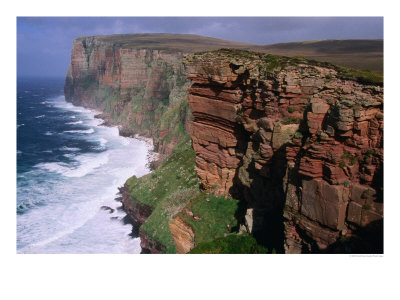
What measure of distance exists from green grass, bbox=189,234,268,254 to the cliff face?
1918 inches

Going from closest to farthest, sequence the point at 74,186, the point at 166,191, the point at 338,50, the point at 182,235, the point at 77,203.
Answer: the point at 182,235, the point at 166,191, the point at 77,203, the point at 74,186, the point at 338,50

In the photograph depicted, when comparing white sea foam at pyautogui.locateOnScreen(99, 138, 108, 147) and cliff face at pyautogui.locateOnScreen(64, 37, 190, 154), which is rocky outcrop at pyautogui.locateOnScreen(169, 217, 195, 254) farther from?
white sea foam at pyautogui.locateOnScreen(99, 138, 108, 147)

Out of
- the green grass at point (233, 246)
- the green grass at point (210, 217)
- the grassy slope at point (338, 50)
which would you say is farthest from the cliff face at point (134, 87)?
the green grass at point (233, 246)

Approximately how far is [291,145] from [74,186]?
48751 mm

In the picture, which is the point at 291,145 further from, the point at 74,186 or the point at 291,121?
the point at 74,186

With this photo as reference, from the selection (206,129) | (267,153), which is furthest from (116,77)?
(267,153)

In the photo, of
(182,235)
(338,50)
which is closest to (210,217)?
(182,235)

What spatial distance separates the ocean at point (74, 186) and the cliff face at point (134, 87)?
295 inches

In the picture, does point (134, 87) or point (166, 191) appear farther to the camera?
point (134, 87)

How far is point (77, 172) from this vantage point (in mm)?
67062

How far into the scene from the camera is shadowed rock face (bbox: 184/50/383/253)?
1495 cm

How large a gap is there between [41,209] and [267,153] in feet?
133

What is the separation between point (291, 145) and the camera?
18.6 meters

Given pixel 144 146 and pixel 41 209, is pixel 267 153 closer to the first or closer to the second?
pixel 41 209
